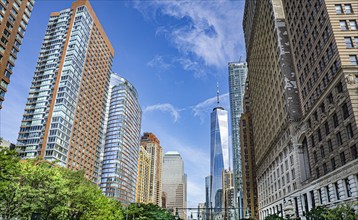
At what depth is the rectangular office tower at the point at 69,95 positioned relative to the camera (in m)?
113

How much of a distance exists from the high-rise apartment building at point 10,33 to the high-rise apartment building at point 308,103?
70.4m

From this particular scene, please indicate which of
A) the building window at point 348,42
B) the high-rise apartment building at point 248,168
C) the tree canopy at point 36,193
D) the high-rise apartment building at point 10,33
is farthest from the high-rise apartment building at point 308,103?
the high-rise apartment building at point 10,33

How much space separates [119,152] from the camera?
177625mm

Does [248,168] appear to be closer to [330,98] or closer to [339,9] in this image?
[330,98]

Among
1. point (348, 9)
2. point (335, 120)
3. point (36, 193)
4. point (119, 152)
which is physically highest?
point (119, 152)

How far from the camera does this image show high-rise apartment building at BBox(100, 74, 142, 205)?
16975cm

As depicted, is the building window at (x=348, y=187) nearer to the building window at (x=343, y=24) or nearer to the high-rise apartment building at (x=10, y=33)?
the building window at (x=343, y=24)

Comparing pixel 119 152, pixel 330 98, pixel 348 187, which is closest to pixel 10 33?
pixel 330 98

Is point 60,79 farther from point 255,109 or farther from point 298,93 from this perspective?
point 298,93

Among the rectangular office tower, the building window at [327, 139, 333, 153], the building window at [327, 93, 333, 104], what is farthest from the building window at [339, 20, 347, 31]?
the rectangular office tower

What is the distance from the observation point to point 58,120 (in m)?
114

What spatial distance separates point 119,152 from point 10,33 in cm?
10887

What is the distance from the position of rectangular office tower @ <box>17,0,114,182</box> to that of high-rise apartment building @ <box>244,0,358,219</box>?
248ft

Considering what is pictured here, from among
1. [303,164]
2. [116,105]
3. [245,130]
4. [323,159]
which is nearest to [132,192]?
[116,105]
